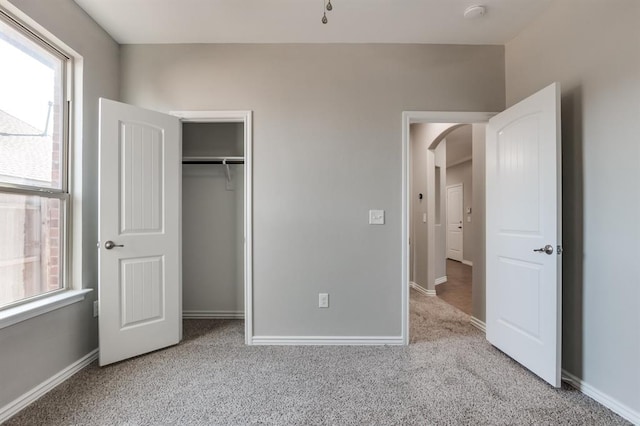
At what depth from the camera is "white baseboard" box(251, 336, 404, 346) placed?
7.79 feet

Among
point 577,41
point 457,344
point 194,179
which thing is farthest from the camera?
point 194,179

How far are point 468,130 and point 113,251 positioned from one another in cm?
517

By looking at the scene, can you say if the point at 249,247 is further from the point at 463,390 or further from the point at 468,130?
the point at 468,130

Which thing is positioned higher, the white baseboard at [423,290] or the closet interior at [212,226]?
the closet interior at [212,226]

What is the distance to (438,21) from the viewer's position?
213 cm

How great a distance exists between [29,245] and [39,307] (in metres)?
0.41

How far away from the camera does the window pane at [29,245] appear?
164 cm

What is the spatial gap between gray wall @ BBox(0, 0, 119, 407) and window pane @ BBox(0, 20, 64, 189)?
142 millimetres

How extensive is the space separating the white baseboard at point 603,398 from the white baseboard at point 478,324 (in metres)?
0.74

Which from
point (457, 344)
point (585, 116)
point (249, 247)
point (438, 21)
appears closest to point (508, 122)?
point (585, 116)

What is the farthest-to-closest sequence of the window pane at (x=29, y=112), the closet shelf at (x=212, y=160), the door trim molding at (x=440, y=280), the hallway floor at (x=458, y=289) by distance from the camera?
the door trim molding at (x=440, y=280)
the hallway floor at (x=458, y=289)
the closet shelf at (x=212, y=160)
the window pane at (x=29, y=112)

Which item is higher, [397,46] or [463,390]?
[397,46]

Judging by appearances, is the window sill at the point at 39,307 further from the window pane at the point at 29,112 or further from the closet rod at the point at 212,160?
the closet rod at the point at 212,160

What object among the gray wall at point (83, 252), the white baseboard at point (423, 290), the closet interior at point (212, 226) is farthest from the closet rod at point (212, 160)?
the white baseboard at point (423, 290)
